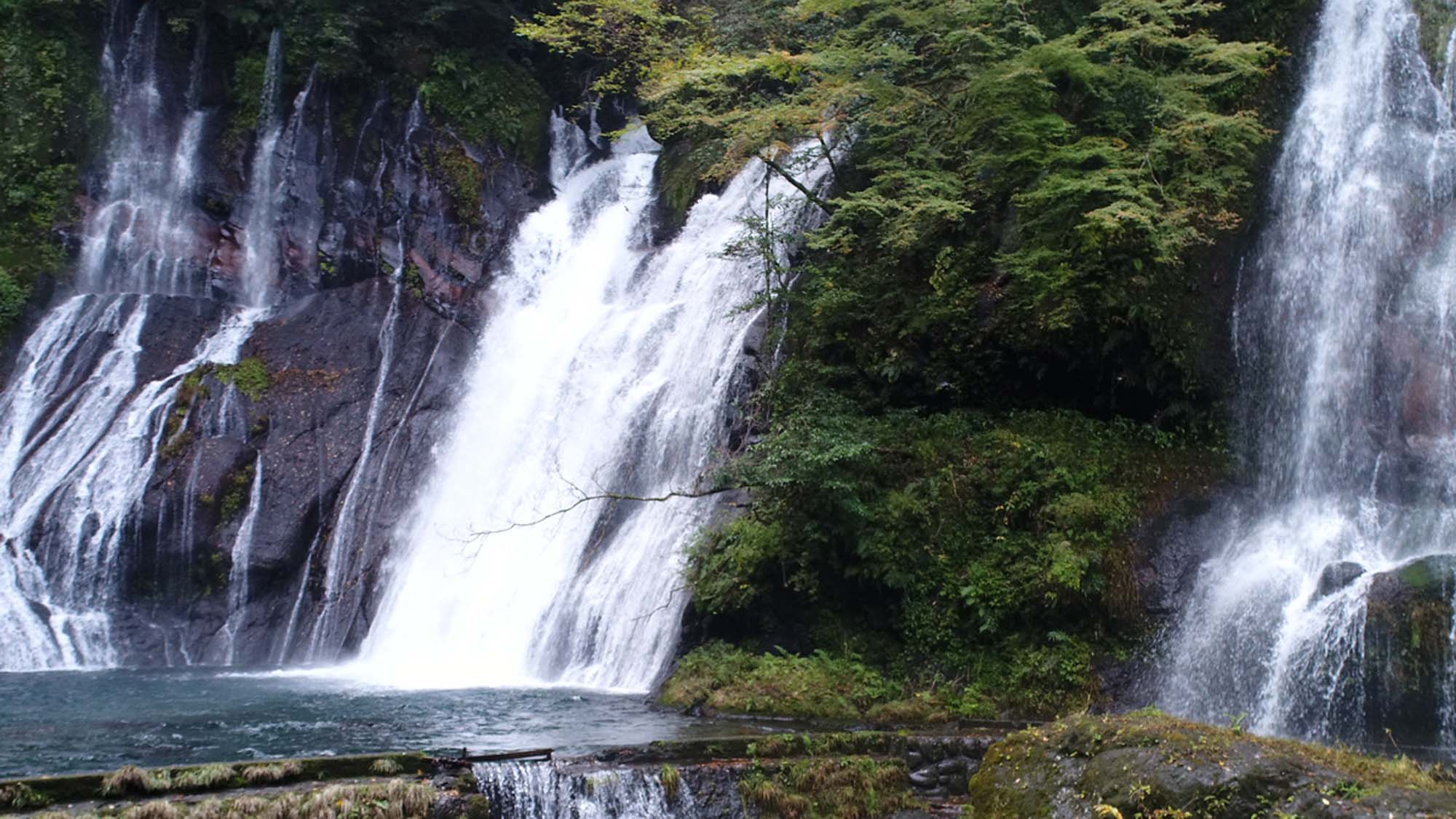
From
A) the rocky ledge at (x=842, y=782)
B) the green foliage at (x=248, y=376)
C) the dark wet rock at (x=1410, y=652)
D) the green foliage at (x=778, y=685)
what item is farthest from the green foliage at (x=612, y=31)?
the dark wet rock at (x=1410, y=652)

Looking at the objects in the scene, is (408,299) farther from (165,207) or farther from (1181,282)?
(1181,282)

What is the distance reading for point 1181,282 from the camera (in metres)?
12.0

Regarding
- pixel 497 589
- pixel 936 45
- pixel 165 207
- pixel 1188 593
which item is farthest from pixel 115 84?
pixel 1188 593

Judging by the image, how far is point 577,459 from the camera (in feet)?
54.6

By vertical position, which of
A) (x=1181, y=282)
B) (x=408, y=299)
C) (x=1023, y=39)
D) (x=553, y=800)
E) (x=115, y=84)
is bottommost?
(x=553, y=800)

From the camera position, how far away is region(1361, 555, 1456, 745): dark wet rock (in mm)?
8508

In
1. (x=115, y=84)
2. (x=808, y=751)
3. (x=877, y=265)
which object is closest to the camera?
(x=808, y=751)

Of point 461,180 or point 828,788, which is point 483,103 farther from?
point 828,788

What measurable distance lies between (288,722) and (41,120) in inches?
662

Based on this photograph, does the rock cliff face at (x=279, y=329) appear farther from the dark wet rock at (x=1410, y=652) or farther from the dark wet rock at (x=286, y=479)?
the dark wet rock at (x=1410, y=652)

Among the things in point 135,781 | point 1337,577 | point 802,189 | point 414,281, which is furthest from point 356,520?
point 1337,577

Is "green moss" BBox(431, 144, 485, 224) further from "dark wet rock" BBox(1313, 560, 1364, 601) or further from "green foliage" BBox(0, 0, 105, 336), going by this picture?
"dark wet rock" BBox(1313, 560, 1364, 601)

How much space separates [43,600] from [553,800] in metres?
13.0

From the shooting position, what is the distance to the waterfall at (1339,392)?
9.24 meters
